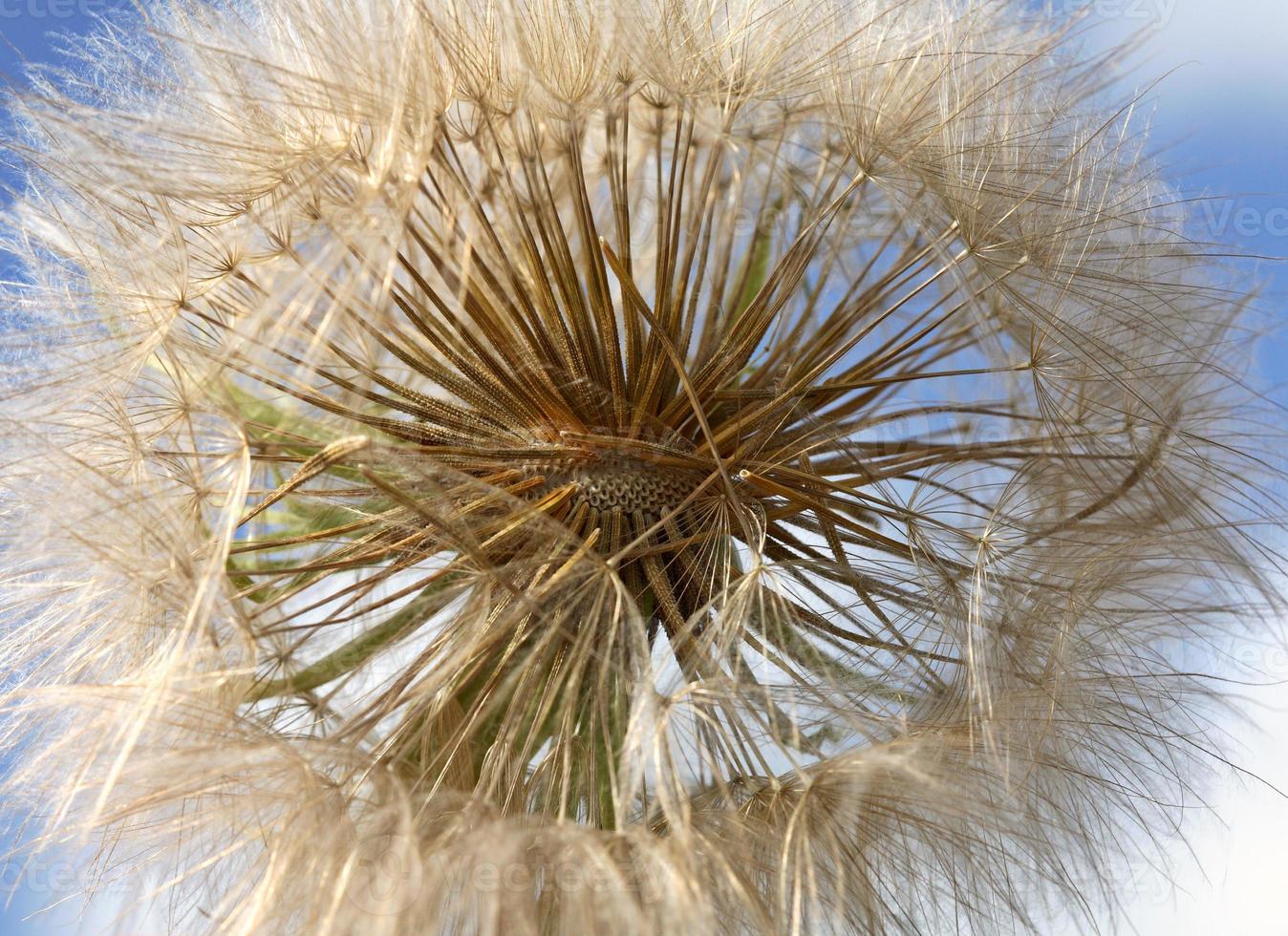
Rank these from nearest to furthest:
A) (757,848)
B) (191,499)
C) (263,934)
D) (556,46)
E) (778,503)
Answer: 1. (263,934)
2. (757,848)
3. (191,499)
4. (556,46)
5. (778,503)

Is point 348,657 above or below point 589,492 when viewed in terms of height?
below

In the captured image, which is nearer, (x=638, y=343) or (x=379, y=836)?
(x=379, y=836)

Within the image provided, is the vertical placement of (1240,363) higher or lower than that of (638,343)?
higher

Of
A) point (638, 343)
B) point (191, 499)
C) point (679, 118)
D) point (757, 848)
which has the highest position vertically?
point (679, 118)

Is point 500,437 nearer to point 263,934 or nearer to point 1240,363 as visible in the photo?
point 263,934

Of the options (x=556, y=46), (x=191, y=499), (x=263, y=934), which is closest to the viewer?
(x=263, y=934)

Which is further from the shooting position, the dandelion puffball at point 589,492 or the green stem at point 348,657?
the green stem at point 348,657

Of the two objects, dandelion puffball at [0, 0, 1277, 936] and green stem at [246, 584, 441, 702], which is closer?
dandelion puffball at [0, 0, 1277, 936]

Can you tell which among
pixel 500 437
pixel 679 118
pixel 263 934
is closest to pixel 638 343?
pixel 500 437
